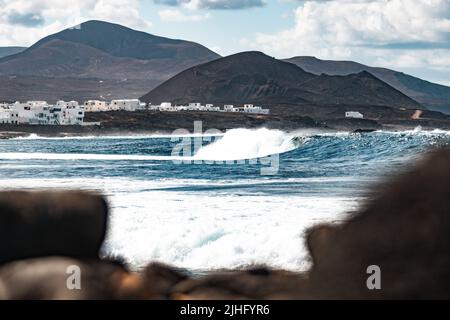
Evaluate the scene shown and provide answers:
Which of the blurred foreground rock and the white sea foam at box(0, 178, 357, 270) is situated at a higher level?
the blurred foreground rock

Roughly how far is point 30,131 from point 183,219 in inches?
4953

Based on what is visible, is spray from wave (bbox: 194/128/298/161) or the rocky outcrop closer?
the rocky outcrop

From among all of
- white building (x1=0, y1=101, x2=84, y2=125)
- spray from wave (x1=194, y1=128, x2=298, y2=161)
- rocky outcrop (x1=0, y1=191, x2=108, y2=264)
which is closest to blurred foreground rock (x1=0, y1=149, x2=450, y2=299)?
rocky outcrop (x1=0, y1=191, x2=108, y2=264)

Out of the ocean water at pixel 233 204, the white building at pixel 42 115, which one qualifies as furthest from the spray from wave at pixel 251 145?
the white building at pixel 42 115

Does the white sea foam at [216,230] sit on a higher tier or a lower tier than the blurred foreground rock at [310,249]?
lower

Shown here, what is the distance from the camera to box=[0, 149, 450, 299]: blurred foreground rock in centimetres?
494

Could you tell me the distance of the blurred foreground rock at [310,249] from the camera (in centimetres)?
494

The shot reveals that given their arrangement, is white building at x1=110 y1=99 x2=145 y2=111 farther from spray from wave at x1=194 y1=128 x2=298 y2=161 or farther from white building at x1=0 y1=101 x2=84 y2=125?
spray from wave at x1=194 y1=128 x2=298 y2=161

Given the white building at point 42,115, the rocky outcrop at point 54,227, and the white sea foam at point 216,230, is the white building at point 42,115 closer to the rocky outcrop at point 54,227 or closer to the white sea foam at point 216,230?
the white sea foam at point 216,230

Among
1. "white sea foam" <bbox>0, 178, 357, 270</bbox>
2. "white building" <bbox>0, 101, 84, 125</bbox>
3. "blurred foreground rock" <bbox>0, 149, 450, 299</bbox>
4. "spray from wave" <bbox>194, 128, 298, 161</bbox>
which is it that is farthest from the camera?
"white building" <bbox>0, 101, 84, 125</bbox>

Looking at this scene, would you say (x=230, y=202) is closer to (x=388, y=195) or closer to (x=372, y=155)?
(x=388, y=195)

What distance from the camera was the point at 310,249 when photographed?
5609 mm
